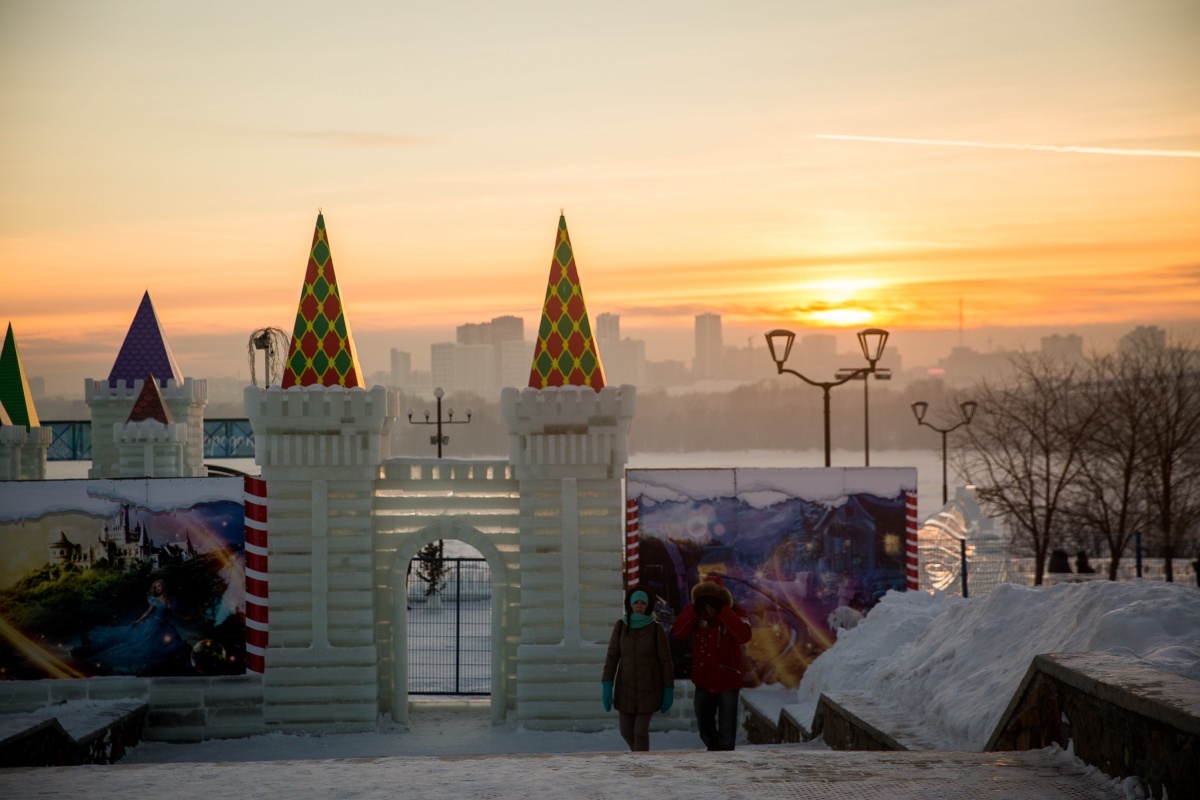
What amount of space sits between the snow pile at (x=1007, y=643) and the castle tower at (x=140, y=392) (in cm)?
1927

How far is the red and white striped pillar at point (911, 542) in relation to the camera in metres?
17.0

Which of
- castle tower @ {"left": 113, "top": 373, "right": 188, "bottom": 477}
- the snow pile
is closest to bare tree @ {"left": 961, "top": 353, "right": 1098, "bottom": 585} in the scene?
the snow pile

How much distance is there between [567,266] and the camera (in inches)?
656

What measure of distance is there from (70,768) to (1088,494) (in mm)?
25229

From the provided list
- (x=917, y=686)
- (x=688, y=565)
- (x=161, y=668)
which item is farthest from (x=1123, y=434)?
(x=161, y=668)

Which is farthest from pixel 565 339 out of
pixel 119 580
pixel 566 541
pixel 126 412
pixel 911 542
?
pixel 126 412

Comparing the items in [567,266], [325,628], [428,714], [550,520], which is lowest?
[428,714]

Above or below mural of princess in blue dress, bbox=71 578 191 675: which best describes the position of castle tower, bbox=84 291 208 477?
above

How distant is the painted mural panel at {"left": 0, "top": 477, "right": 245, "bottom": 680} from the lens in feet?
53.6

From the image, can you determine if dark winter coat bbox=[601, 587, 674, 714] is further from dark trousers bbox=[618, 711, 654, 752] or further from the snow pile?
the snow pile

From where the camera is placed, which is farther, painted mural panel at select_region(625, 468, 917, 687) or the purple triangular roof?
the purple triangular roof

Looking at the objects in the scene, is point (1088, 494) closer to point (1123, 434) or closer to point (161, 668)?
point (1123, 434)

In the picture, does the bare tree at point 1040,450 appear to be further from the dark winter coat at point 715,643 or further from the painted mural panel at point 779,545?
the dark winter coat at point 715,643

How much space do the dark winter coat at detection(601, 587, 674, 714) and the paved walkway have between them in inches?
105
